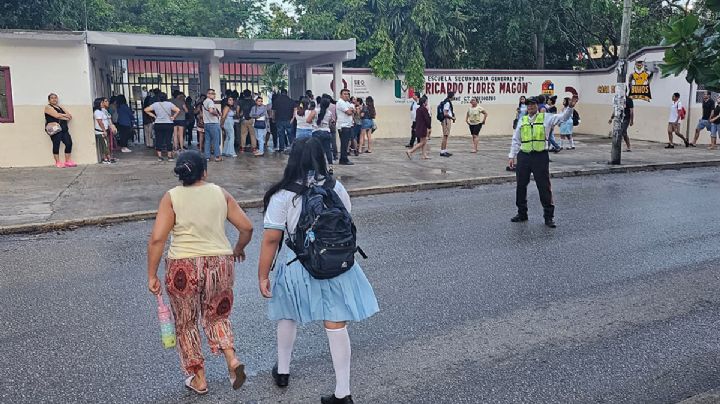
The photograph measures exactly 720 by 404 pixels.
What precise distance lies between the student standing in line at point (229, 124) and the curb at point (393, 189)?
17.5 feet

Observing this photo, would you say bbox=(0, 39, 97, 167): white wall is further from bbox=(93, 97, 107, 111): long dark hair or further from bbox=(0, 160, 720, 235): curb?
bbox=(0, 160, 720, 235): curb

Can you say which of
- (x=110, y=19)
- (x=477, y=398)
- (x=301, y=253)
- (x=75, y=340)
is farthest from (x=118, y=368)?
(x=110, y=19)

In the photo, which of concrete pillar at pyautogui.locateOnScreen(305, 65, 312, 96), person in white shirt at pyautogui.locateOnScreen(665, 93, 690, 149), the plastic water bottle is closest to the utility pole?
person in white shirt at pyautogui.locateOnScreen(665, 93, 690, 149)

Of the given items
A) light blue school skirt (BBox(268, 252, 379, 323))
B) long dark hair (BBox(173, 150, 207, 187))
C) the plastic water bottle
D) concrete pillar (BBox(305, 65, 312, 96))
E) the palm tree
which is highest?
the palm tree

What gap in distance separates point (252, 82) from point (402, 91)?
5201 mm

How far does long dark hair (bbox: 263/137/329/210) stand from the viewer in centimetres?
375

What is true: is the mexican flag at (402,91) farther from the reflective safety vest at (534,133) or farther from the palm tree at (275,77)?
the reflective safety vest at (534,133)


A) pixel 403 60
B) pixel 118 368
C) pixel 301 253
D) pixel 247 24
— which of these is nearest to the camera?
pixel 301 253

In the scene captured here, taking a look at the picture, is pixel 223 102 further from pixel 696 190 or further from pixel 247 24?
pixel 247 24

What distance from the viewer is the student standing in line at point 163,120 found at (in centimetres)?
1481

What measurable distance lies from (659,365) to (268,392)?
2.73 m

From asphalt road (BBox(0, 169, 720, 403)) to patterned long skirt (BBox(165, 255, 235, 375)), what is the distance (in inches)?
13.1

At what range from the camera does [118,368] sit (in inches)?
173

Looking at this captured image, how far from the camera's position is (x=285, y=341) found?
4.00m
